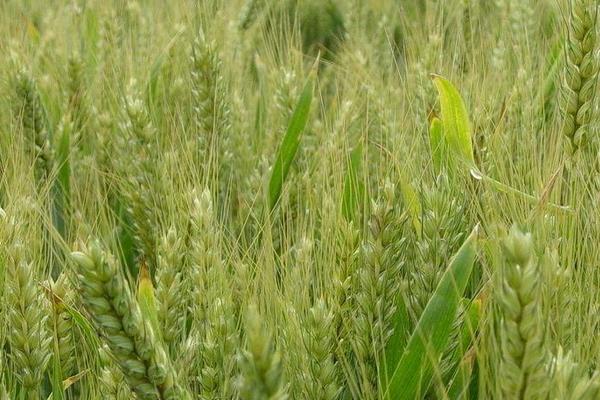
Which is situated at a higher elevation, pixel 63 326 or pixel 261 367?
pixel 261 367

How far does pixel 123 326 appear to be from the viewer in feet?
3.09

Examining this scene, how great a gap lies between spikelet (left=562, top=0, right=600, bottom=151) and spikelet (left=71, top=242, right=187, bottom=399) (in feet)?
2.47

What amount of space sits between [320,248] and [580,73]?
Answer: 0.54 m

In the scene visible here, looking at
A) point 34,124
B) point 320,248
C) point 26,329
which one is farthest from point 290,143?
point 26,329

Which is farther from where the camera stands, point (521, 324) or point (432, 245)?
point (432, 245)

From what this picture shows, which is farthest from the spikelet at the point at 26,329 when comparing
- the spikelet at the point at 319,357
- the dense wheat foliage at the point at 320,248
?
the spikelet at the point at 319,357

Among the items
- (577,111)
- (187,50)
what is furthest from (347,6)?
(577,111)

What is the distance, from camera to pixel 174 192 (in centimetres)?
137

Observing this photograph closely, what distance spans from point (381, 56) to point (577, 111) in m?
1.18

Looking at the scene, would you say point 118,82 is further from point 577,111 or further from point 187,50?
point 577,111

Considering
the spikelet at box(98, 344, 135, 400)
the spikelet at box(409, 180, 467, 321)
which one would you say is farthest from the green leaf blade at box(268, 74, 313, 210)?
the spikelet at box(98, 344, 135, 400)

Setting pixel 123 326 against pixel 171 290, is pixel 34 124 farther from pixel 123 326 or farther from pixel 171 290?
pixel 123 326

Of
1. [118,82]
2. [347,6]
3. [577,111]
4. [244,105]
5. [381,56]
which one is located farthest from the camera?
[347,6]

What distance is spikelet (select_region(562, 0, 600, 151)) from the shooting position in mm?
1342
